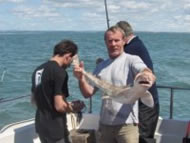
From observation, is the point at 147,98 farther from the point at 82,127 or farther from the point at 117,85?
the point at 82,127

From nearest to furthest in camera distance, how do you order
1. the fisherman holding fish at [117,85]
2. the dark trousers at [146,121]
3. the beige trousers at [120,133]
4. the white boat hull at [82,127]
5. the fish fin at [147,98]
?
1. the fish fin at [147,98]
2. the fisherman holding fish at [117,85]
3. the beige trousers at [120,133]
4. the dark trousers at [146,121]
5. the white boat hull at [82,127]

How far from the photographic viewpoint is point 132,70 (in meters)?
4.14

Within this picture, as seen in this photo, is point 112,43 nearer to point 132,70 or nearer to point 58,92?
point 132,70

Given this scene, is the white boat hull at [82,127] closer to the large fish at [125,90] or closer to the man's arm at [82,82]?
the man's arm at [82,82]

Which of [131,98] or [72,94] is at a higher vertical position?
[131,98]

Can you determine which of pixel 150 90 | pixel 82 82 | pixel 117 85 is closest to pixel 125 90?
pixel 117 85

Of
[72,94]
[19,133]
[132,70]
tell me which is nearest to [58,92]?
[132,70]

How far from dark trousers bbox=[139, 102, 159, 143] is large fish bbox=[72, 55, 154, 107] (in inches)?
34.3


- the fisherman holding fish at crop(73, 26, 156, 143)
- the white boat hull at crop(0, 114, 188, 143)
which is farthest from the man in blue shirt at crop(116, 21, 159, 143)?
the white boat hull at crop(0, 114, 188, 143)

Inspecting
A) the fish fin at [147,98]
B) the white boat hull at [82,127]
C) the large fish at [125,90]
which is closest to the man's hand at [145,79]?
the large fish at [125,90]

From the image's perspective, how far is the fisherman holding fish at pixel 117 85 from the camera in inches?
159

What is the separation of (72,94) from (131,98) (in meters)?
10.6

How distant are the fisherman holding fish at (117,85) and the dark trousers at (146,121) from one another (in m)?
0.64

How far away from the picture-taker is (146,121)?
4969mm
